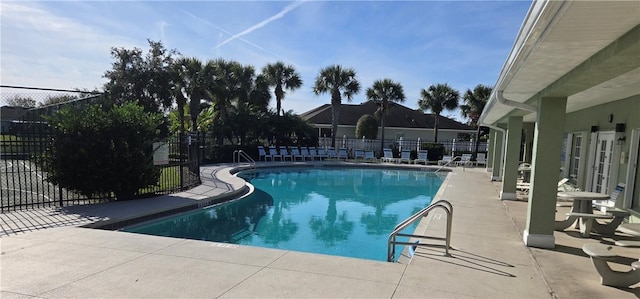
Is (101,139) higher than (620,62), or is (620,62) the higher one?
(620,62)

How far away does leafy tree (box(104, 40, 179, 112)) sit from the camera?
24.1 m

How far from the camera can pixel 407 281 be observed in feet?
13.3

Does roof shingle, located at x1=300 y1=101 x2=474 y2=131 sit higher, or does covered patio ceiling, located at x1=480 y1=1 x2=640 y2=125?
roof shingle, located at x1=300 y1=101 x2=474 y2=131

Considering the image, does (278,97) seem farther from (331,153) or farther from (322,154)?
(331,153)

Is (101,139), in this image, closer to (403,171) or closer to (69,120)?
(69,120)

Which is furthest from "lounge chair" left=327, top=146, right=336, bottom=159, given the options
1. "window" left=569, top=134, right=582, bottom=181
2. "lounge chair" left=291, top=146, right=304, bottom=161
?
"window" left=569, top=134, right=582, bottom=181

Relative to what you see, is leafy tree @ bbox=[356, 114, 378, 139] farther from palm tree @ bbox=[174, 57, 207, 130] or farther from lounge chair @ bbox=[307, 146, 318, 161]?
palm tree @ bbox=[174, 57, 207, 130]

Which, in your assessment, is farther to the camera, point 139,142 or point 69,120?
point 139,142

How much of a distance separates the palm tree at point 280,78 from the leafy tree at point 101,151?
57.1 feet

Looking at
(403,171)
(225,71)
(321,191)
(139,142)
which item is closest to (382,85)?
(403,171)

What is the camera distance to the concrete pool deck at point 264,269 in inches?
147

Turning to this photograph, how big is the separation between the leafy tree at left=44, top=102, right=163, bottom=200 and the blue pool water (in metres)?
1.78

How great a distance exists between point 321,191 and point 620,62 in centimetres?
1143

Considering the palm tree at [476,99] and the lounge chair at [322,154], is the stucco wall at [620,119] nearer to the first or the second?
the lounge chair at [322,154]
